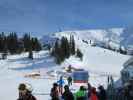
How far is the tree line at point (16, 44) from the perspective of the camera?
163 metres

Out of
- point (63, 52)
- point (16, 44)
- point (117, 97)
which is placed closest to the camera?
point (117, 97)

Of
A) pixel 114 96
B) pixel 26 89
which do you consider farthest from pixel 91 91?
pixel 114 96

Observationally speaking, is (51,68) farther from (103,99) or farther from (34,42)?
(103,99)

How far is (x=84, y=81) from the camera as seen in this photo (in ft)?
167

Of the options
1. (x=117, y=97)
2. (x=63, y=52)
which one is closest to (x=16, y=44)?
(x=63, y=52)

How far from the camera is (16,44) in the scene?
166 m

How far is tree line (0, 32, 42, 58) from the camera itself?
16338cm

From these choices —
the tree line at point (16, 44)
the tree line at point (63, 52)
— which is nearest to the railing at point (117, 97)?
the tree line at point (63, 52)

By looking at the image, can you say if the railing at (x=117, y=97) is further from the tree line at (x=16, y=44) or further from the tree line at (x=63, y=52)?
the tree line at (x=16, y=44)

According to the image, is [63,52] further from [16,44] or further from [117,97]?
[117,97]

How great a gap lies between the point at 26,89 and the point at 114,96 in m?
17.9

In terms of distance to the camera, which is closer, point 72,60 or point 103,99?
point 103,99

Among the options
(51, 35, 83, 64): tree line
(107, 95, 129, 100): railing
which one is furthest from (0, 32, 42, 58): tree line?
(107, 95, 129, 100): railing

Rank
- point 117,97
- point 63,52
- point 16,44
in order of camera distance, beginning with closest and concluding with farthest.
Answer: point 117,97 → point 63,52 → point 16,44
